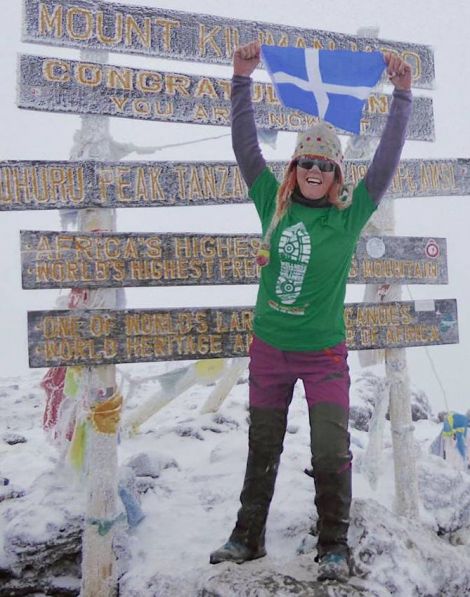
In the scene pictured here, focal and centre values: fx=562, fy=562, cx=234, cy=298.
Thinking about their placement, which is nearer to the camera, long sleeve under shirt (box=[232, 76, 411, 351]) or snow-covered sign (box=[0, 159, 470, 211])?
long sleeve under shirt (box=[232, 76, 411, 351])

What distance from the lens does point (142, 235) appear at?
3.63 meters

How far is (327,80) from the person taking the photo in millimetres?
3379

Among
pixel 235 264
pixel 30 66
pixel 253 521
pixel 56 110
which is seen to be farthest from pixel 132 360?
pixel 30 66

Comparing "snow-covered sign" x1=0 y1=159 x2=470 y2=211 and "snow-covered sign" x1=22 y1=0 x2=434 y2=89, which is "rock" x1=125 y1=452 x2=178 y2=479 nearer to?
"snow-covered sign" x1=0 y1=159 x2=470 y2=211

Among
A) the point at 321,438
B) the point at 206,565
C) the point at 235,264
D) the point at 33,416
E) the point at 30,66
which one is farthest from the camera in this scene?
the point at 33,416

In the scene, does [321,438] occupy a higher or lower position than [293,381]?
lower

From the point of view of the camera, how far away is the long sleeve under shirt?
2.98 meters

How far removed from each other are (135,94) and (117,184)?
0.64m

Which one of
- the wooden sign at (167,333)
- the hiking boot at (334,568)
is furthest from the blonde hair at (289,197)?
the hiking boot at (334,568)

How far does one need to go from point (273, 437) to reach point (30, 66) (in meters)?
2.69

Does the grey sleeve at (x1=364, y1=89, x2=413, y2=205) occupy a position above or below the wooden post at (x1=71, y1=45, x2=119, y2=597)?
above

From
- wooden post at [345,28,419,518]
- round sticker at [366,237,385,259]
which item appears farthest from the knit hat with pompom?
wooden post at [345,28,419,518]

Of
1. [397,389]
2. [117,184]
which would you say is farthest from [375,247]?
[117,184]

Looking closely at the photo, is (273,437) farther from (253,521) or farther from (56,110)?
(56,110)
